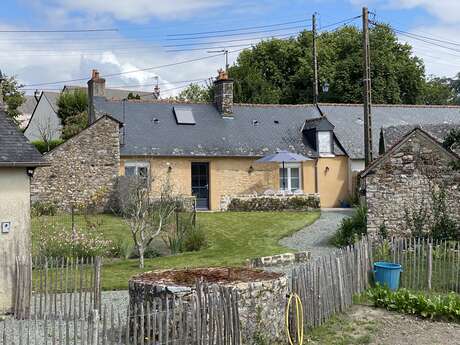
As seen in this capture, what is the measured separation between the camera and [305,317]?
10.7 meters

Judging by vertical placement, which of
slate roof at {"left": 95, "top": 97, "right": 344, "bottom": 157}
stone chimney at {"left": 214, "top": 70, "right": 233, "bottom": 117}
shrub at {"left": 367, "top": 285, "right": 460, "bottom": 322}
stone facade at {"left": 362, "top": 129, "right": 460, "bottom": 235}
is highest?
stone chimney at {"left": 214, "top": 70, "right": 233, "bottom": 117}

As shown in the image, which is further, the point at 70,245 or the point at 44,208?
the point at 44,208

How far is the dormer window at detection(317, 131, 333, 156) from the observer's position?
33.4 metres

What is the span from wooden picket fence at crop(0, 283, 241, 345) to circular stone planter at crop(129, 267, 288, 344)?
48cm

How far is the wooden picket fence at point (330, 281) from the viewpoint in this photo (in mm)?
10789

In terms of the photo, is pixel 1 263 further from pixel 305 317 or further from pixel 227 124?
pixel 227 124

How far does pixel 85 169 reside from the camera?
2941cm

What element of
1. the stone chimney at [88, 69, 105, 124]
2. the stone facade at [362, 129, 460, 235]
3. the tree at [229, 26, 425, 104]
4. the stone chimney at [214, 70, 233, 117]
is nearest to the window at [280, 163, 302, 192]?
the stone chimney at [214, 70, 233, 117]

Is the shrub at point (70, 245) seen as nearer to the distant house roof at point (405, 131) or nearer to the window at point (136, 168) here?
the distant house roof at point (405, 131)

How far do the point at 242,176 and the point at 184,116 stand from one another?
4.64m

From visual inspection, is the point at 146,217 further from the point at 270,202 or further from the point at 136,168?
the point at 136,168

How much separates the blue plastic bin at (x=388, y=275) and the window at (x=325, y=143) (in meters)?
19.5

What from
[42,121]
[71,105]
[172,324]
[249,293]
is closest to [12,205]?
[249,293]

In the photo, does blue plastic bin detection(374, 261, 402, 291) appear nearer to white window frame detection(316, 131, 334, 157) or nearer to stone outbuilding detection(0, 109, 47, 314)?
stone outbuilding detection(0, 109, 47, 314)
